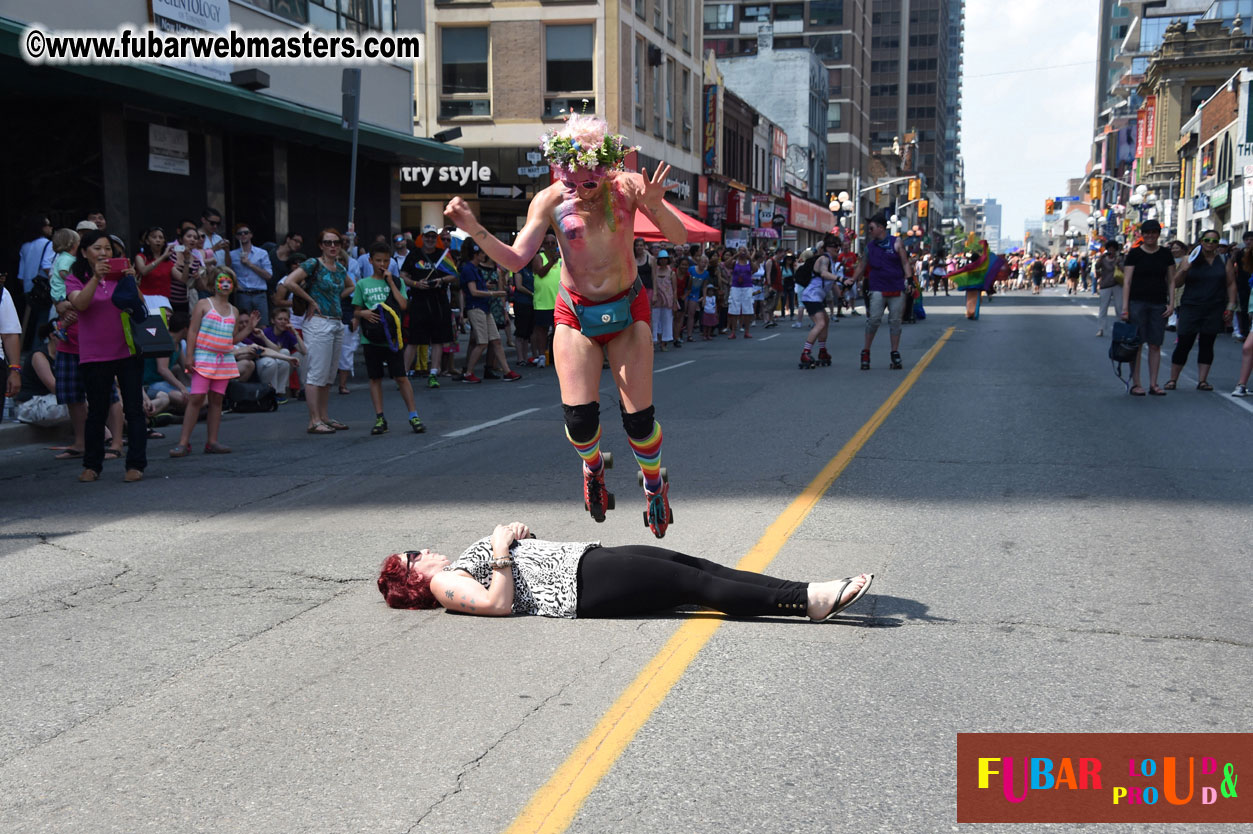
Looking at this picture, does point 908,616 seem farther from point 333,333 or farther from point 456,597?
point 333,333

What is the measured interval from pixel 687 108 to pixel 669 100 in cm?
305

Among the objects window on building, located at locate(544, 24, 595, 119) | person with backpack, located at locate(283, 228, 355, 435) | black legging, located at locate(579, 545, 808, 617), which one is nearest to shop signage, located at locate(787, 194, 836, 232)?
window on building, located at locate(544, 24, 595, 119)

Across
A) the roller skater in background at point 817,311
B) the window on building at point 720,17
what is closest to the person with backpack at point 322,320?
the roller skater in background at point 817,311

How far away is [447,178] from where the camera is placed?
38.0m

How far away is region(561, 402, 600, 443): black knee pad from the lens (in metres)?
6.18

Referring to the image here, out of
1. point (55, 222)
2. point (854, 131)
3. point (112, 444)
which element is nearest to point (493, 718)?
point (112, 444)

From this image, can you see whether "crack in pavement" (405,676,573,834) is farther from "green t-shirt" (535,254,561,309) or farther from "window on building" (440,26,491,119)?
"window on building" (440,26,491,119)

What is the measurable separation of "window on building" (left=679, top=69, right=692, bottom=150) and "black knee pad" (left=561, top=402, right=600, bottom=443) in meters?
43.7

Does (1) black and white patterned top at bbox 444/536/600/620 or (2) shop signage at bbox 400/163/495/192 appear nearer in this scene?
(1) black and white patterned top at bbox 444/536/600/620

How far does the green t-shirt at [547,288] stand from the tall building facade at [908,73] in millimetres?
144584

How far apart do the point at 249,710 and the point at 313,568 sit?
2206 mm

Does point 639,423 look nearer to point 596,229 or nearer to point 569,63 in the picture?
point 596,229

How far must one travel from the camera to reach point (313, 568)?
6.59m

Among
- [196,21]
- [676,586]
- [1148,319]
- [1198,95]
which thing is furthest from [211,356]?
[1198,95]
